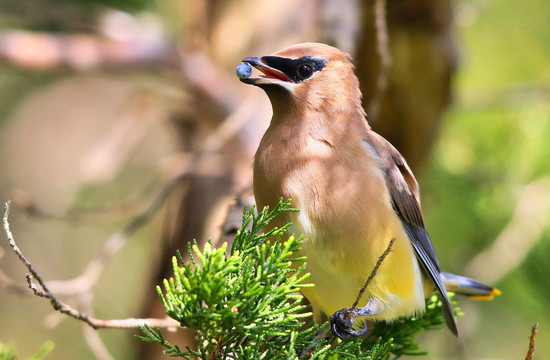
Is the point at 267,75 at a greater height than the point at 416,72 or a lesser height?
greater

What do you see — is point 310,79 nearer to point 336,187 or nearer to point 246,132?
point 336,187

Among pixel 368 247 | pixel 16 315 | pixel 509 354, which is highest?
pixel 368 247

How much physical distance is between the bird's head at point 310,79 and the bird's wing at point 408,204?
204mm

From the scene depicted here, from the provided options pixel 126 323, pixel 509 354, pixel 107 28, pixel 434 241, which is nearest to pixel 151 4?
pixel 107 28

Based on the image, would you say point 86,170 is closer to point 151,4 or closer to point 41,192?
point 151,4

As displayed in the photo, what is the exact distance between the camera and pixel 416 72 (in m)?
4.62

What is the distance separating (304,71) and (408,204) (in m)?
0.70

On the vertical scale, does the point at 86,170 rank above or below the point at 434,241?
above

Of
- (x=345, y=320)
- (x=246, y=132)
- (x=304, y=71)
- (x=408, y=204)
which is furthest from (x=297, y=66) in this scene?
(x=246, y=132)

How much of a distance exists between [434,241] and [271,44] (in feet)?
7.62

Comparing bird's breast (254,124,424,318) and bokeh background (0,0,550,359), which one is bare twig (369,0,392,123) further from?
bird's breast (254,124,424,318)

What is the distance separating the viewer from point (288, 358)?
1.91 metres

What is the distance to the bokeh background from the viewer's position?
163 inches

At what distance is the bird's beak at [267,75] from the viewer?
245 cm
